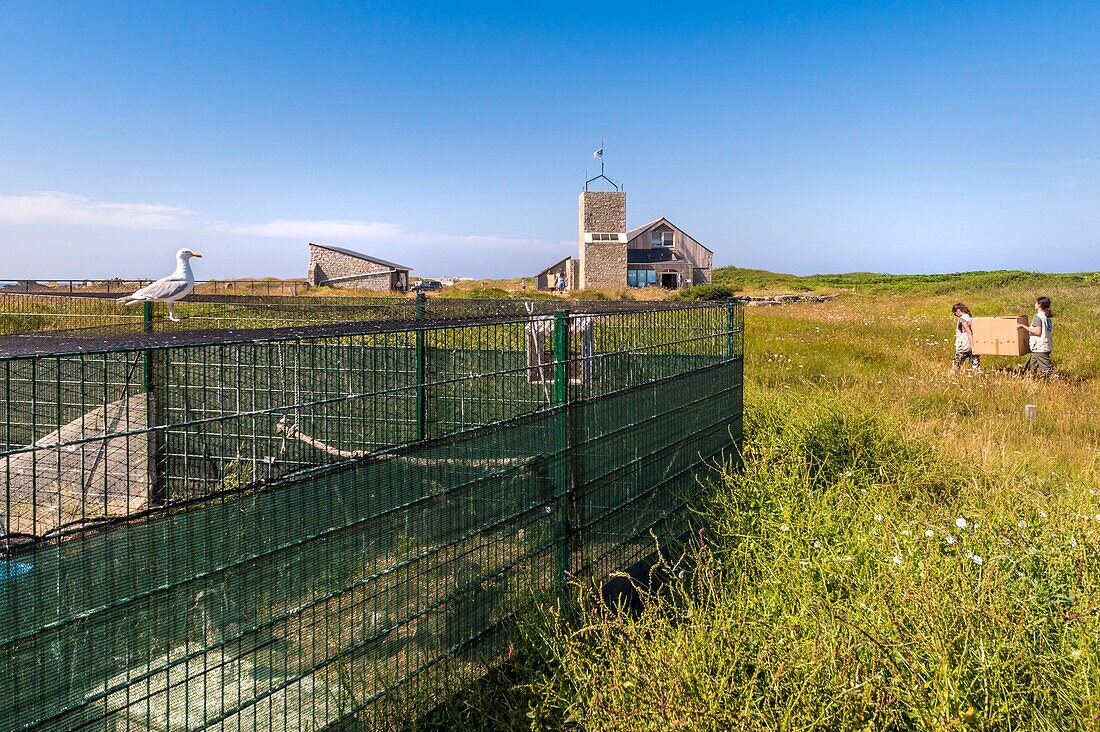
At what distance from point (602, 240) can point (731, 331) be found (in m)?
44.7

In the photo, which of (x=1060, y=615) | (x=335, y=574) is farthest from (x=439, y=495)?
(x=1060, y=615)

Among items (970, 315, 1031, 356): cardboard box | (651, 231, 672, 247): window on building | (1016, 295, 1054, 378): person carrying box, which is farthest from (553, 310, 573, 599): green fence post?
(651, 231, 672, 247): window on building

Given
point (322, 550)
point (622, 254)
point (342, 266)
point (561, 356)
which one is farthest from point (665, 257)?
point (322, 550)

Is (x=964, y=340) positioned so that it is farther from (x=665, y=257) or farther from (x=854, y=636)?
(x=665, y=257)

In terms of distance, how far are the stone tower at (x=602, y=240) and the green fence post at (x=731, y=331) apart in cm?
4388

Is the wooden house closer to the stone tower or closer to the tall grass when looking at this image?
the stone tower

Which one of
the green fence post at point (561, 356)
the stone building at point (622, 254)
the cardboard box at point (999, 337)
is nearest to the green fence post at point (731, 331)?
the green fence post at point (561, 356)

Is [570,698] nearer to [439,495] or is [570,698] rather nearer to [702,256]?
[439,495]

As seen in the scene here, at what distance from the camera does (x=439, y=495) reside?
10.5 ft

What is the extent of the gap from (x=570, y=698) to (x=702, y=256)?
192ft

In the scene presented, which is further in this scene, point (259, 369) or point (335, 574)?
point (259, 369)

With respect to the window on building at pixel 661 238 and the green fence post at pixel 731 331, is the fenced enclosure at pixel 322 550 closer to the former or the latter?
the green fence post at pixel 731 331

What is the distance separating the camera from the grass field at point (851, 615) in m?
2.74

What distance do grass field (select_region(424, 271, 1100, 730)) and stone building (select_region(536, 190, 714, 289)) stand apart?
43858 millimetres
